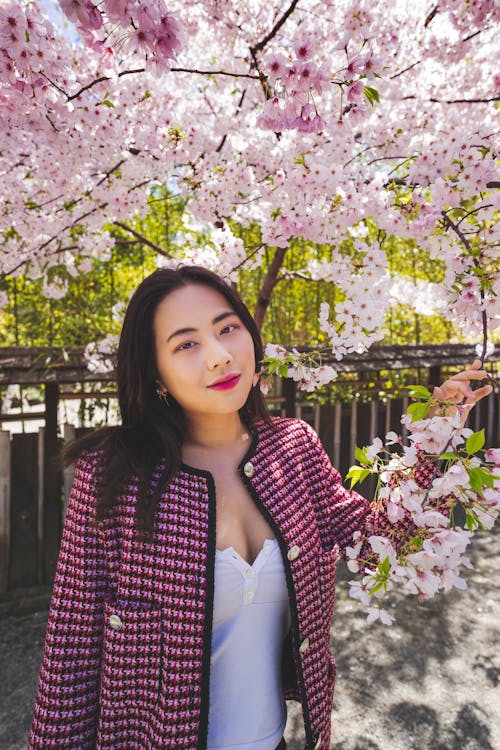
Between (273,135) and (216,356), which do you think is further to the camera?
(273,135)

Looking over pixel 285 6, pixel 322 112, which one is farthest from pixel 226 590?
pixel 285 6

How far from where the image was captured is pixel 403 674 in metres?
2.55

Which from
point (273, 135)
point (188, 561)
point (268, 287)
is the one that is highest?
point (273, 135)

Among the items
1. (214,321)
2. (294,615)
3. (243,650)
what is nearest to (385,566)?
(294,615)

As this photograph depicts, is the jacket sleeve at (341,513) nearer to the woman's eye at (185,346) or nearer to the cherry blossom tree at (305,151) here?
the cherry blossom tree at (305,151)

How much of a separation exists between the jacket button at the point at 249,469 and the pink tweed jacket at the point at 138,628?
12cm

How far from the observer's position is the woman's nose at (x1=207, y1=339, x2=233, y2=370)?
119 cm

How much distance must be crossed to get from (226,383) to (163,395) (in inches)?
8.3

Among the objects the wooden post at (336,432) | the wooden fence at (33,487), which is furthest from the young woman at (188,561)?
the wooden post at (336,432)

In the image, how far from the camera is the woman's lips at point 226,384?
1.21 m

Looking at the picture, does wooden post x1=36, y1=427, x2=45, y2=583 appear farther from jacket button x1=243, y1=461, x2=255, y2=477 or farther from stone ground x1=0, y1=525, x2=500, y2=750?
jacket button x1=243, y1=461, x2=255, y2=477

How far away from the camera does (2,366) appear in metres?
2.95

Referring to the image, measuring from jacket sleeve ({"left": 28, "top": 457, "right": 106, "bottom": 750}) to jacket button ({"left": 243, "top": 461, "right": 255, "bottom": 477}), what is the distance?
0.41 metres

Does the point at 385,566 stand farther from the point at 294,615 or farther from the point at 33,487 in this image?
the point at 33,487
